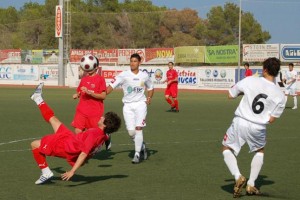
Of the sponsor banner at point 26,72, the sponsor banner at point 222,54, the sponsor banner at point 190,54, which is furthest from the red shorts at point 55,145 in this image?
the sponsor banner at point 26,72

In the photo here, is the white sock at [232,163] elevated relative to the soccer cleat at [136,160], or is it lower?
elevated

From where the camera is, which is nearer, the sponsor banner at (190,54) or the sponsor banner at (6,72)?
the sponsor banner at (190,54)

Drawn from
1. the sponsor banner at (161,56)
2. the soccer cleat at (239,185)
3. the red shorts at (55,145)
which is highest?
the sponsor banner at (161,56)

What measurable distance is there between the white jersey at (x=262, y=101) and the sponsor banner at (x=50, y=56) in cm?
4908

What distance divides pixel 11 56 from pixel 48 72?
24.6 ft

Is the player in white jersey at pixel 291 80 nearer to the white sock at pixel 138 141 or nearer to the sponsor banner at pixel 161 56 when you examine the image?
the white sock at pixel 138 141

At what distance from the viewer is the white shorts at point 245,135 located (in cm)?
751

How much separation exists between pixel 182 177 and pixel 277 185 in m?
1.45

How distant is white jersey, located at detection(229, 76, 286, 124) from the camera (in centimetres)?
748

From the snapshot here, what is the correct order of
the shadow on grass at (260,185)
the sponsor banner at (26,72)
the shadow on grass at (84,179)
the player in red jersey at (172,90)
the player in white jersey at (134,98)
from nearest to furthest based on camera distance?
the shadow on grass at (260,185)
the shadow on grass at (84,179)
the player in white jersey at (134,98)
the player in red jersey at (172,90)
the sponsor banner at (26,72)

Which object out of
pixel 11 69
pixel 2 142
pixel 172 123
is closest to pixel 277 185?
pixel 2 142

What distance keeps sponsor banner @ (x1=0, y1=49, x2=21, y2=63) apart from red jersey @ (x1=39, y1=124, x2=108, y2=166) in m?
51.6

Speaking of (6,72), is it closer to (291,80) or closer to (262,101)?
(291,80)

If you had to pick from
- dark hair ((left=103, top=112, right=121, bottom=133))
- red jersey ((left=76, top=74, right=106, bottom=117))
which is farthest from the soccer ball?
dark hair ((left=103, top=112, right=121, bottom=133))
